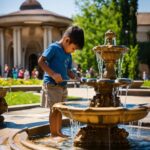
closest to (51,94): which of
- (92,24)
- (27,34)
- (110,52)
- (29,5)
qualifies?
(110,52)

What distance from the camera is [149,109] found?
5938 millimetres

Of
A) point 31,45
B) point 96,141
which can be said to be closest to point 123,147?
point 96,141

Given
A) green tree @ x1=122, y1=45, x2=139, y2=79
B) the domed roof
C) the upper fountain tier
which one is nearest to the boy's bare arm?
the upper fountain tier

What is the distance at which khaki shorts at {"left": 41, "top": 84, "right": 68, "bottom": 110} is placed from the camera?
20.8 ft

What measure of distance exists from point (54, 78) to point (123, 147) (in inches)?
53.6

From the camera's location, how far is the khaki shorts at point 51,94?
6340 millimetres

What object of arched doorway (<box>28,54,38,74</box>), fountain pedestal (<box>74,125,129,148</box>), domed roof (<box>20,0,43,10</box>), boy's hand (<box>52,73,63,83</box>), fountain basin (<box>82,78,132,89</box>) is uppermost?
domed roof (<box>20,0,43,10</box>)

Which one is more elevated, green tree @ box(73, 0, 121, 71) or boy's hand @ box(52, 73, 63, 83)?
green tree @ box(73, 0, 121, 71)

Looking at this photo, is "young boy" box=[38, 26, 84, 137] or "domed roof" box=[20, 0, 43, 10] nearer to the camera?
"young boy" box=[38, 26, 84, 137]

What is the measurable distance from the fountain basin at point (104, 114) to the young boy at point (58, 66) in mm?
469

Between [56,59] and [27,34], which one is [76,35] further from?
[27,34]

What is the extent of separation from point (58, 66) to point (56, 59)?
0.11m

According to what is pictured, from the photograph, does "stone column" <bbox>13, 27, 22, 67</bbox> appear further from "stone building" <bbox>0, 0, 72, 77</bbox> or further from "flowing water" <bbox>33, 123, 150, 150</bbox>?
"flowing water" <bbox>33, 123, 150, 150</bbox>

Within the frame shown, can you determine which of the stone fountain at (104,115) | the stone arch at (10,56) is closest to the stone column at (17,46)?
the stone arch at (10,56)
